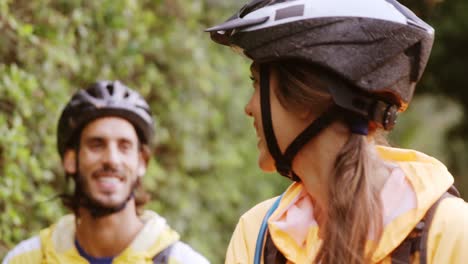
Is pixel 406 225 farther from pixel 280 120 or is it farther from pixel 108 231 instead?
pixel 108 231

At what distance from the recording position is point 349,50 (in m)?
3.85

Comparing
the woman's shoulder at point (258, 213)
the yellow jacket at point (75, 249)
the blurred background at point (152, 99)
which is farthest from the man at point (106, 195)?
the woman's shoulder at point (258, 213)

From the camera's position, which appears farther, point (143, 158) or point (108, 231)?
point (143, 158)

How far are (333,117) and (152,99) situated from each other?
6954 mm

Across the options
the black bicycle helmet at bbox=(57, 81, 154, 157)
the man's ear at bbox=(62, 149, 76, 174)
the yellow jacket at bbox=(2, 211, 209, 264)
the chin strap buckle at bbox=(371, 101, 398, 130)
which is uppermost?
the chin strap buckle at bbox=(371, 101, 398, 130)

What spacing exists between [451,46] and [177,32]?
10267 mm

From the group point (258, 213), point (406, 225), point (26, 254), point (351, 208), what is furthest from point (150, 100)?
point (406, 225)

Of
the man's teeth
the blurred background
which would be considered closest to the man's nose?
the man's teeth

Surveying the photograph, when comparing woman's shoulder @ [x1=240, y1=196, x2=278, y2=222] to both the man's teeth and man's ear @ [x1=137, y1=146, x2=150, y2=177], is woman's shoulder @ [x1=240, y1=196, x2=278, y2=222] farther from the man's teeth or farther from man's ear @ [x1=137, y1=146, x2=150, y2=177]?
man's ear @ [x1=137, y1=146, x2=150, y2=177]

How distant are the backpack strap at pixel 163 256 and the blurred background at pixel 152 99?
125 centimetres

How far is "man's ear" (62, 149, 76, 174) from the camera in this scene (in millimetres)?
7148

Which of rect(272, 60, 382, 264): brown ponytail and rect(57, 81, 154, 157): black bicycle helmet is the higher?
rect(272, 60, 382, 264): brown ponytail

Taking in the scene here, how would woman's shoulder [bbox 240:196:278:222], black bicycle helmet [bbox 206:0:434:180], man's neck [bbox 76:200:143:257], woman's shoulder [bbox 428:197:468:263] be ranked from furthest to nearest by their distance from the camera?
man's neck [bbox 76:200:143:257], woman's shoulder [bbox 240:196:278:222], black bicycle helmet [bbox 206:0:434:180], woman's shoulder [bbox 428:197:468:263]

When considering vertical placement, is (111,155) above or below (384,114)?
below
